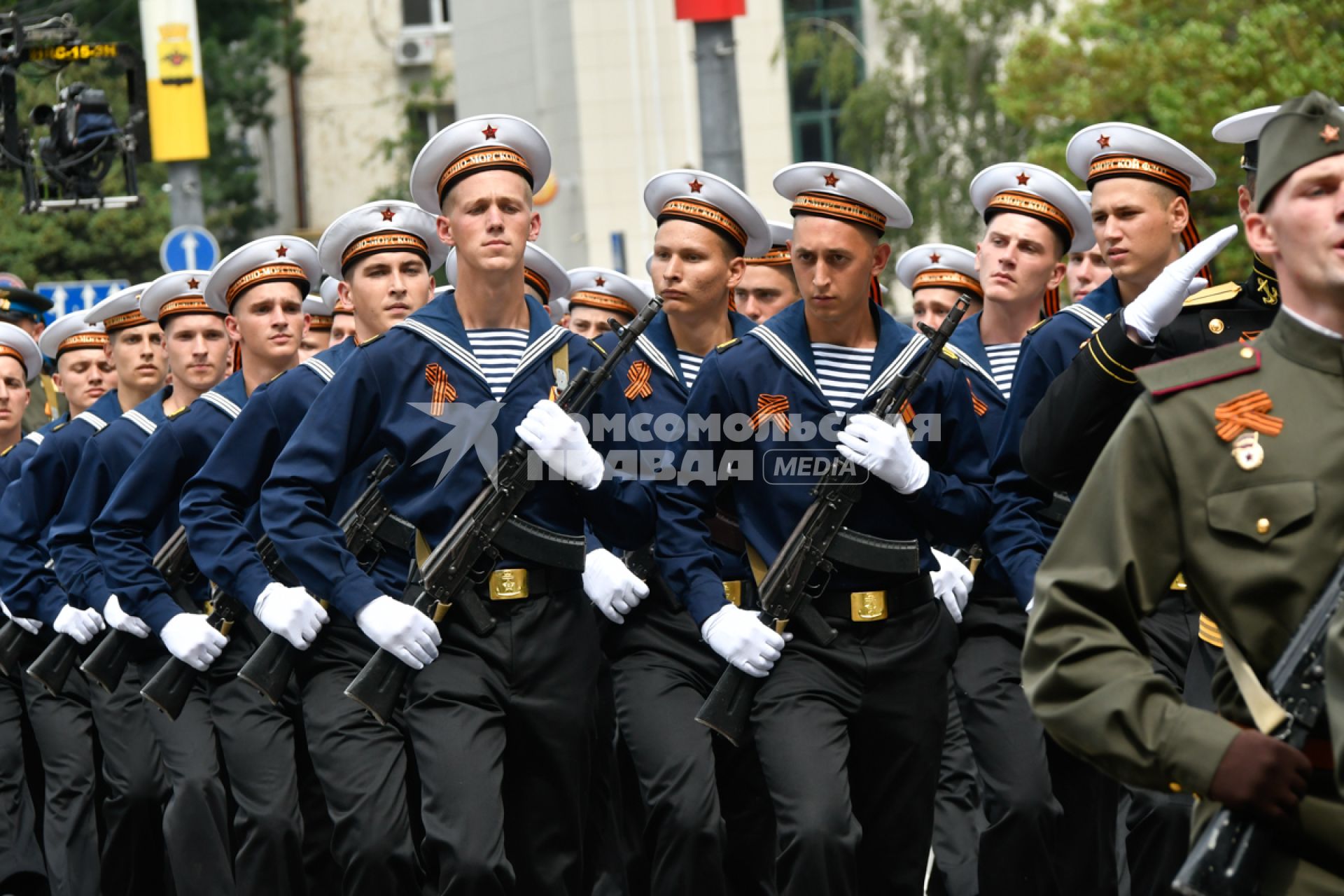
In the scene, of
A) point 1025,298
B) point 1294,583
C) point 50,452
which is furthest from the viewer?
point 50,452

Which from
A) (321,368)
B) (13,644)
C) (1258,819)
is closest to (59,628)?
(13,644)

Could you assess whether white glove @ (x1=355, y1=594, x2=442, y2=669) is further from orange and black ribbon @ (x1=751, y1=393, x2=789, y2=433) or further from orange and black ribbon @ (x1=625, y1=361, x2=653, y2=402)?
orange and black ribbon @ (x1=625, y1=361, x2=653, y2=402)

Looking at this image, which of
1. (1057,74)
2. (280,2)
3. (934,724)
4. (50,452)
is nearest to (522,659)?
(934,724)

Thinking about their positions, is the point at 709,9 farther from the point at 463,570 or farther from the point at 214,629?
the point at 463,570

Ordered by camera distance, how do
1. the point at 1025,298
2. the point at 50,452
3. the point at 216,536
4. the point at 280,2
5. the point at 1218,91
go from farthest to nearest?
the point at 280,2 → the point at 1218,91 → the point at 50,452 → the point at 1025,298 → the point at 216,536

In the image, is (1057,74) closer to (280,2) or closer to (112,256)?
(112,256)

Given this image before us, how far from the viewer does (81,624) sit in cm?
942

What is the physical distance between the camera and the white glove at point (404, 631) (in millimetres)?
6219

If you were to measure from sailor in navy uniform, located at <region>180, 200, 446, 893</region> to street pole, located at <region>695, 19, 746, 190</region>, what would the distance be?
3.96m

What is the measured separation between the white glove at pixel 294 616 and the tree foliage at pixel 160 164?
57.5 feet

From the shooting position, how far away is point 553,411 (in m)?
6.45

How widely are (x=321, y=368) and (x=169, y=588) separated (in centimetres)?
121

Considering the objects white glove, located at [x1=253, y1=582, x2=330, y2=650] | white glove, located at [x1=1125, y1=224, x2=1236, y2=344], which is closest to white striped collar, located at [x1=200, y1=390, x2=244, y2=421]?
white glove, located at [x1=253, y1=582, x2=330, y2=650]

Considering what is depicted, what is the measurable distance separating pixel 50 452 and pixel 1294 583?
708cm
